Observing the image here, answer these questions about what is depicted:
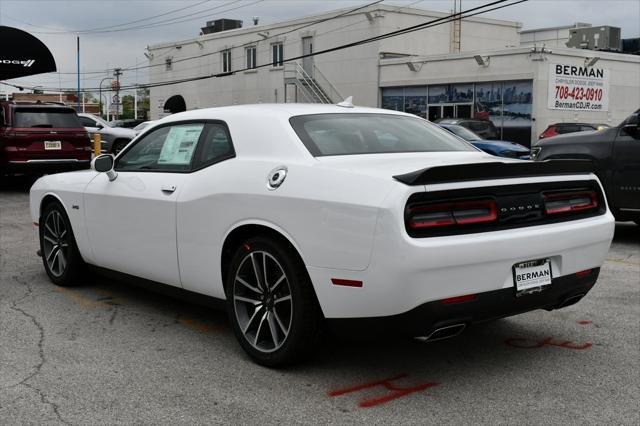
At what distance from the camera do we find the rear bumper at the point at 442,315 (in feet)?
12.3

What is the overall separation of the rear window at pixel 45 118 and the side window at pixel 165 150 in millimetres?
10316

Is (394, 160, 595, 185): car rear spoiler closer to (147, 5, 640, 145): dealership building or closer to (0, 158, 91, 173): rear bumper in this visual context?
A: (0, 158, 91, 173): rear bumper

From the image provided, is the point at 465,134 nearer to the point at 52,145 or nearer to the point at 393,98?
the point at 52,145

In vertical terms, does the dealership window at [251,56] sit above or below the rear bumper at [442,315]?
above

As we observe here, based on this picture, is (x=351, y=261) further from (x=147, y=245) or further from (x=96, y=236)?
(x=96, y=236)

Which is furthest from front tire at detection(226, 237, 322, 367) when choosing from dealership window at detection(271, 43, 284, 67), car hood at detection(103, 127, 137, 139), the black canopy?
dealership window at detection(271, 43, 284, 67)

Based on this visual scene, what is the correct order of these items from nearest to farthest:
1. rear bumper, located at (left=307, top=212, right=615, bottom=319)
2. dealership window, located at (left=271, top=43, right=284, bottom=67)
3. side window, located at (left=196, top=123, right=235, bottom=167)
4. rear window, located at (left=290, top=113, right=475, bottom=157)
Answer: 1. rear bumper, located at (left=307, top=212, right=615, bottom=319)
2. rear window, located at (left=290, top=113, right=475, bottom=157)
3. side window, located at (left=196, top=123, right=235, bottom=167)
4. dealership window, located at (left=271, top=43, right=284, bottom=67)

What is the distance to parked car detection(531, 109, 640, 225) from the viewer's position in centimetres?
917

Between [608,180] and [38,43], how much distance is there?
48.8 feet

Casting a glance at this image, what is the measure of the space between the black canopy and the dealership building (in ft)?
68.5

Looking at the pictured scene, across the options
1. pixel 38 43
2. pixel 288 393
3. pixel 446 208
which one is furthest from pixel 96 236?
pixel 38 43

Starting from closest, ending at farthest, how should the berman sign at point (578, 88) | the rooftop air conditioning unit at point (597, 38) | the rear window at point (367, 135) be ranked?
the rear window at point (367, 135), the berman sign at point (578, 88), the rooftop air conditioning unit at point (597, 38)

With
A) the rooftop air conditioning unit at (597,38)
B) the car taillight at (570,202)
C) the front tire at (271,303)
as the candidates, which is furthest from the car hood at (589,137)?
the rooftop air conditioning unit at (597,38)

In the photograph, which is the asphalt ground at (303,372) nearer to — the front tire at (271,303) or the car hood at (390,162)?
the front tire at (271,303)
